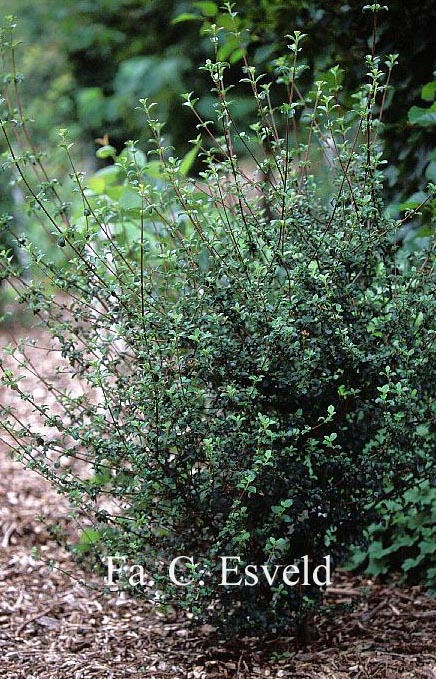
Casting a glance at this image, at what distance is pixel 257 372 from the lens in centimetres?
215

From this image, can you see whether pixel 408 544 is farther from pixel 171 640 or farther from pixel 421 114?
pixel 421 114

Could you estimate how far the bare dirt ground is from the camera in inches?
93.7

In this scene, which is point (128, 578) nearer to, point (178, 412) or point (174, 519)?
point (174, 519)

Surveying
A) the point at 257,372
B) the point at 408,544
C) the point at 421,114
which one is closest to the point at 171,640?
the point at 408,544

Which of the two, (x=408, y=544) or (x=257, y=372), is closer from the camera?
(x=257, y=372)

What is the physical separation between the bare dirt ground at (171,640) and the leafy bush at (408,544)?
65 millimetres

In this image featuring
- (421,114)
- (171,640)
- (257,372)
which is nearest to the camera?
(257,372)

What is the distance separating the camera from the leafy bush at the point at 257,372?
2.10 meters

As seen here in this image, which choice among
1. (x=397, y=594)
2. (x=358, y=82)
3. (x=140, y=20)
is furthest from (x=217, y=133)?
(x=397, y=594)

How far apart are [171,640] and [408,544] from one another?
2.83 feet

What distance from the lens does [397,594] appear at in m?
2.86

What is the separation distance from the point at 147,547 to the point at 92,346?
2.06ft

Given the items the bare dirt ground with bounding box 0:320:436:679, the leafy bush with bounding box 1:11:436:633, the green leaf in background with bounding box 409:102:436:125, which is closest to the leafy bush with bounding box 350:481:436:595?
the bare dirt ground with bounding box 0:320:436:679

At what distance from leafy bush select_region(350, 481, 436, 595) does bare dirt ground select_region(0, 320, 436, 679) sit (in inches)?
2.6
